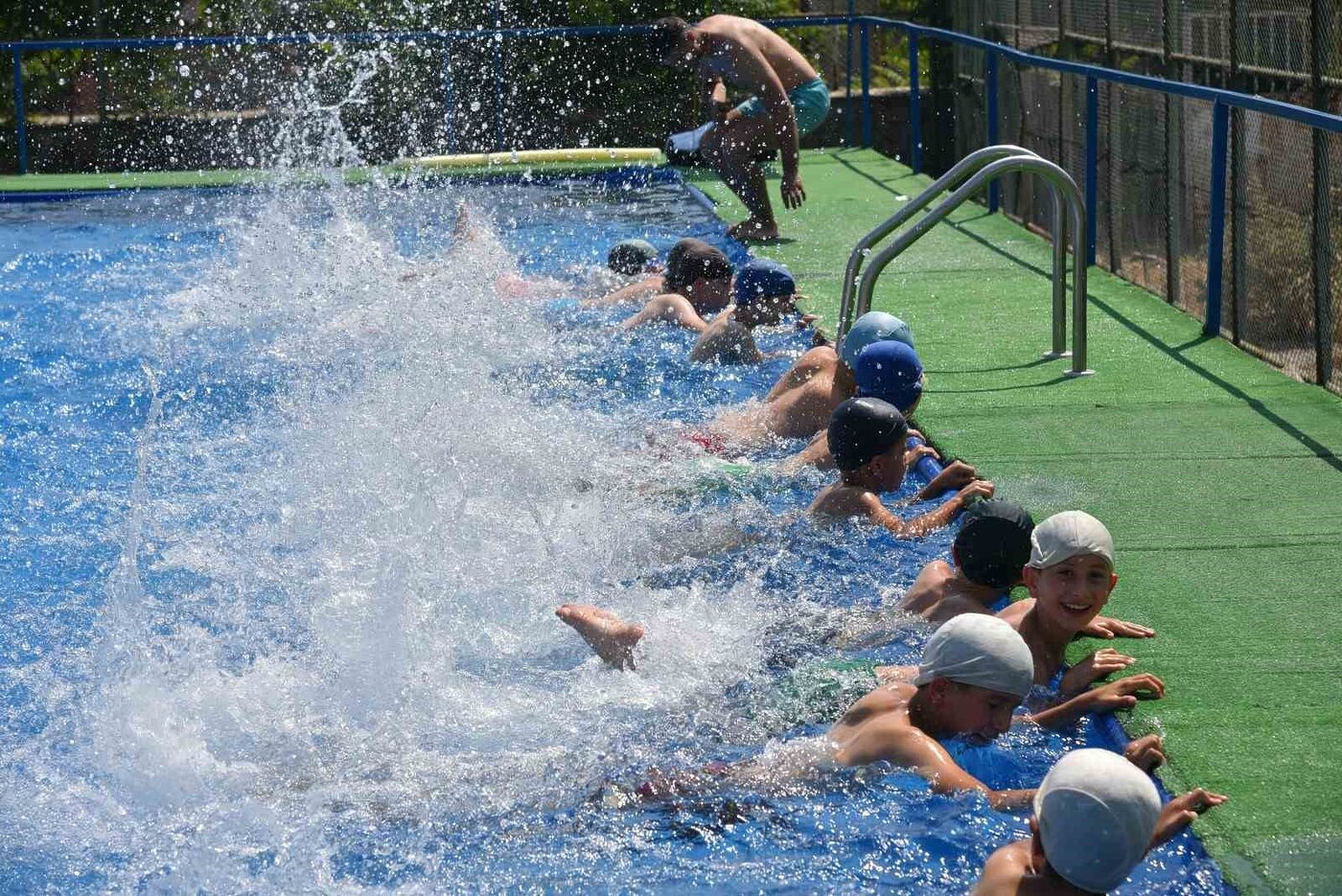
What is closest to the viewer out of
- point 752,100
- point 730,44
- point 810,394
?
point 810,394

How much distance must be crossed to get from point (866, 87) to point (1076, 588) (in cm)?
1326

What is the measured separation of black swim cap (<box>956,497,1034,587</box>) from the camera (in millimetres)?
5125

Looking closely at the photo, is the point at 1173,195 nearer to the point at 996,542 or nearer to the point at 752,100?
the point at 752,100

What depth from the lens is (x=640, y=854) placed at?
428 centimetres

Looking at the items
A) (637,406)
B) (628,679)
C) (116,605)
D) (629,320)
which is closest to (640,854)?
(628,679)

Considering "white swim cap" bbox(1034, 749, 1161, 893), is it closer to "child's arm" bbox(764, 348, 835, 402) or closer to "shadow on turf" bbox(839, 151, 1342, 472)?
"shadow on turf" bbox(839, 151, 1342, 472)

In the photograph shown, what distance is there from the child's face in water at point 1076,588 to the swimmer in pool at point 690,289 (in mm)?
5250

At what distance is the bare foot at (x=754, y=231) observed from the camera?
12656 millimetres

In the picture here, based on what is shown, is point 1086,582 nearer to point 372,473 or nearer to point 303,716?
point 303,716

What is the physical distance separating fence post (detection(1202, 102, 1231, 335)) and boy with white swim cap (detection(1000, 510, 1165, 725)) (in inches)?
178

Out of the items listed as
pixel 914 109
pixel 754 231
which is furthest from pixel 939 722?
pixel 914 109

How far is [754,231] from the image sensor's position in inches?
500

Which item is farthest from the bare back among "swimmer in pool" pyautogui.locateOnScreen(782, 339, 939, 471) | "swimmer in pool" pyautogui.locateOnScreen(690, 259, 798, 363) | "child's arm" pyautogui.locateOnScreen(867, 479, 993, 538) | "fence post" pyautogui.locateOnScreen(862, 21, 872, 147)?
"child's arm" pyautogui.locateOnScreen(867, 479, 993, 538)

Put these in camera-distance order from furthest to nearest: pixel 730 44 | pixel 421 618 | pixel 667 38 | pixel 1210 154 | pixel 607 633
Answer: pixel 730 44, pixel 667 38, pixel 1210 154, pixel 421 618, pixel 607 633
